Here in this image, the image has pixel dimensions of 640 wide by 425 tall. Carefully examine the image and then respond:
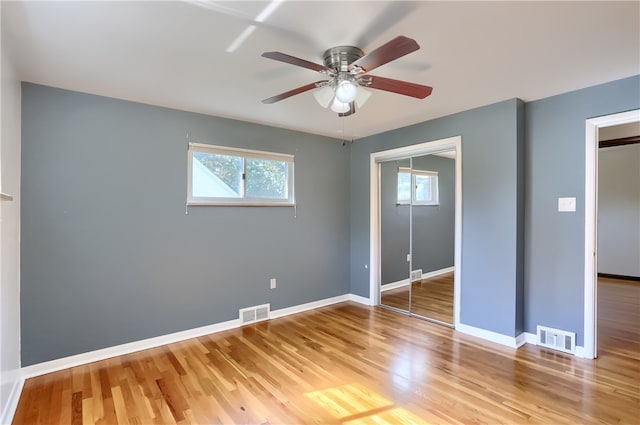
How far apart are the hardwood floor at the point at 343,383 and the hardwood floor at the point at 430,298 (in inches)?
23.6

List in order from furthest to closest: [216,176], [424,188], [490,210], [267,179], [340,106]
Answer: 1. [424,188]
2. [267,179]
3. [216,176]
4. [490,210]
5. [340,106]

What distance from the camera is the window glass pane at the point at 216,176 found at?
341 cm

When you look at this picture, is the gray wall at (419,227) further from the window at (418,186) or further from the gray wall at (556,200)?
the gray wall at (556,200)

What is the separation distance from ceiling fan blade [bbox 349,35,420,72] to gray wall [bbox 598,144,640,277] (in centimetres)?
658

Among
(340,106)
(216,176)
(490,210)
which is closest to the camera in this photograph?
(340,106)

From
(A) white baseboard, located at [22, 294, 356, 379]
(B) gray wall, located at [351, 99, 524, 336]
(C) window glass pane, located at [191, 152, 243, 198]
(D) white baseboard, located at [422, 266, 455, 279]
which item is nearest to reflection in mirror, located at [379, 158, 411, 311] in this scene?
(D) white baseboard, located at [422, 266, 455, 279]

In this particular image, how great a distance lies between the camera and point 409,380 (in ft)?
8.04

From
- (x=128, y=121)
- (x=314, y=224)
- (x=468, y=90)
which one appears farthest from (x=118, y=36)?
(x=314, y=224)

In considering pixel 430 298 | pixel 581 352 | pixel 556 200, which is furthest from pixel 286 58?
pixel 430 298

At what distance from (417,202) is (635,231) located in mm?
4596

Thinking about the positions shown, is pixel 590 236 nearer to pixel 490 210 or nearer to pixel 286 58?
pixel 490 210

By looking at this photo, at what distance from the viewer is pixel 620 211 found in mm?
5840

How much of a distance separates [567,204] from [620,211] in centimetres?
441

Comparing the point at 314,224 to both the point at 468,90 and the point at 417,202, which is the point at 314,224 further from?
the point at 468,90
